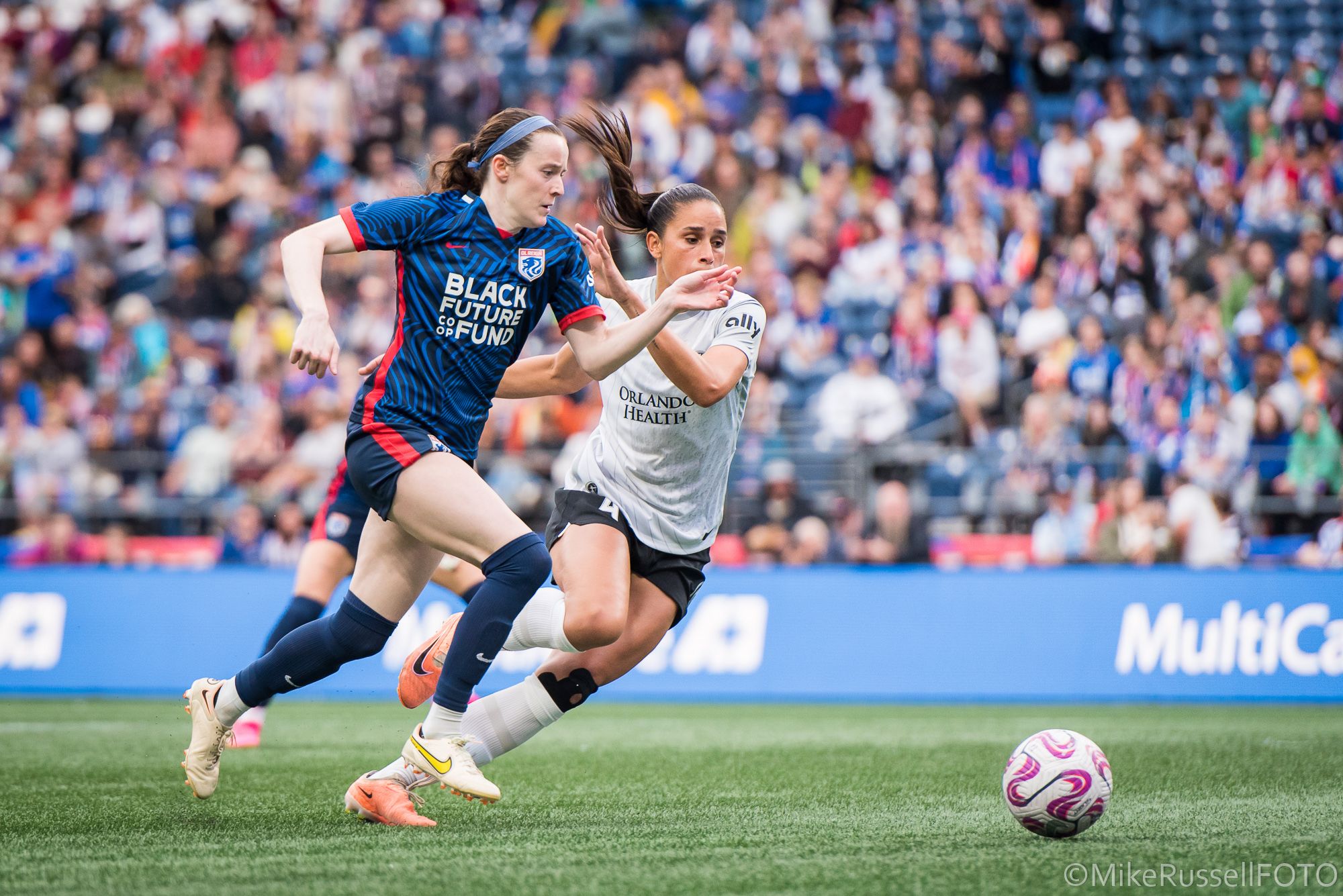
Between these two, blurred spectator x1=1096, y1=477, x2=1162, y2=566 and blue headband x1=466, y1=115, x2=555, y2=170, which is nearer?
blue headband x1=466, y1=115, x2=555, y2=170

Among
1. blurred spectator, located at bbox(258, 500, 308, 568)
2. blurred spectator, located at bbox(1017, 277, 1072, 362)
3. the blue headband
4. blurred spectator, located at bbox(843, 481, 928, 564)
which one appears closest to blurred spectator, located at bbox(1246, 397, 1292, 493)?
blurred spectator, located at bbox(1017, 277, 1072, 362)

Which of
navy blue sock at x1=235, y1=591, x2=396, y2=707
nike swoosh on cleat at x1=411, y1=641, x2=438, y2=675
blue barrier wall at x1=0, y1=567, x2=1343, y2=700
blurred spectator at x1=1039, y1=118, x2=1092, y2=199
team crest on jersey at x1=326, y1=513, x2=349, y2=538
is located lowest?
blue barrier wall at x1=0, y1=567, x2=1343, y2=700

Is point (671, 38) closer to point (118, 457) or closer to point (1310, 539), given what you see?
point (118, 457)

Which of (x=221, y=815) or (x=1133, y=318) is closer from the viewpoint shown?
(x=221, y=815)

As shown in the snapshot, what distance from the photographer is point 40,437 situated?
46.7ft

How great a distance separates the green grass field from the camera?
157 inches

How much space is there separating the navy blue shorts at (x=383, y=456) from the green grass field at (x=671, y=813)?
1082mm

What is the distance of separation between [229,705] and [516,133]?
7.18ft

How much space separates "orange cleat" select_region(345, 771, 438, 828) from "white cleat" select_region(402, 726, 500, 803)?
0.55ft

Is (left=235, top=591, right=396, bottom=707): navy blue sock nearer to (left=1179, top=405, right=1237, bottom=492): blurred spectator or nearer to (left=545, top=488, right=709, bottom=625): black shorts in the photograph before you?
(left=545, top=488, right=709, bottom=625): black shorts


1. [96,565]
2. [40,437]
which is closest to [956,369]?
[96,565]

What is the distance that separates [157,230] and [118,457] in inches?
161

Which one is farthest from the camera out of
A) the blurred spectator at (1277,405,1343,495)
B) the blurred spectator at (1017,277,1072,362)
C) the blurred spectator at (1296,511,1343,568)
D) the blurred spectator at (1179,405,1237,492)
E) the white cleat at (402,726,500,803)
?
the blurred spectator at (1017,277,1072,362)

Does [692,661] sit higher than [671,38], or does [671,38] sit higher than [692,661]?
[671,38]
